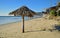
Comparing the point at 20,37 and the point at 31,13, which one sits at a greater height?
the point at 31,13

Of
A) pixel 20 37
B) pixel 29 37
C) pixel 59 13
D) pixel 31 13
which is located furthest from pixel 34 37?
pixel 59 13

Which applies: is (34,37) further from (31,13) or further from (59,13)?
(59,13)

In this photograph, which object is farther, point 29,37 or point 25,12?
point 25,12

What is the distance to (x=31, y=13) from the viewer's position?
9.06 meters

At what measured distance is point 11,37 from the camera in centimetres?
777

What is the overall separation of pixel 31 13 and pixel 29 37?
88.3 inches

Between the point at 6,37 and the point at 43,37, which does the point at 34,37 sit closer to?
the point at 43,37

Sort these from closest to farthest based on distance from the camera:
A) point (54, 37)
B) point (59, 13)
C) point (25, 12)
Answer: point (54, 37), point (25, 12), point (59, 13)

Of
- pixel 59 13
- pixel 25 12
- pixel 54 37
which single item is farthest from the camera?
pixel 59 13

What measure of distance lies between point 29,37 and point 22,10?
2466 mm

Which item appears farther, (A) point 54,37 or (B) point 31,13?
(B) point 31,13

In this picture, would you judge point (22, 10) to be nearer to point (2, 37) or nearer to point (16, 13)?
point (16, 13)

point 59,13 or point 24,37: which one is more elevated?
point 59,13

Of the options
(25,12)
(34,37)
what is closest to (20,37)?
(34,37)
